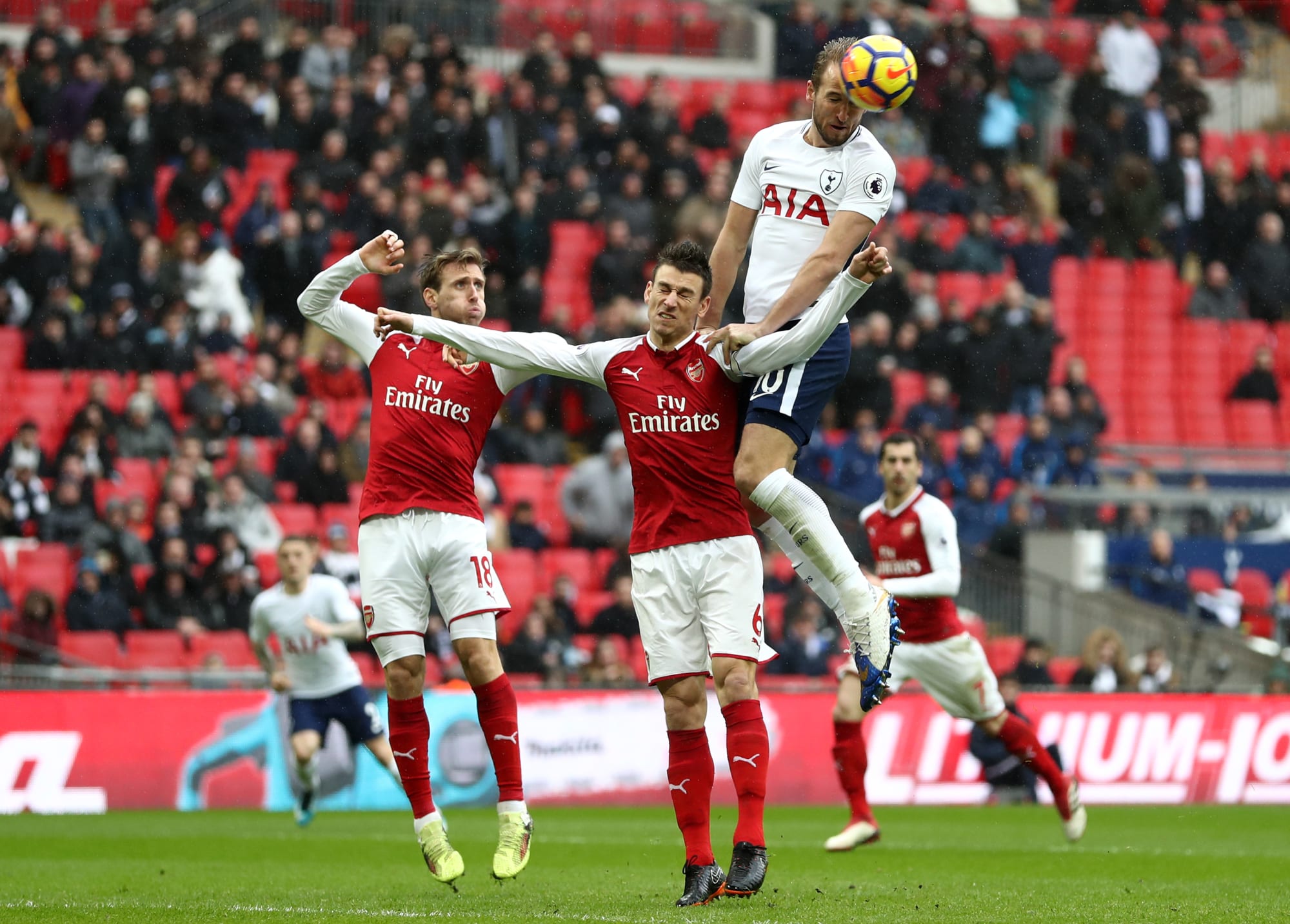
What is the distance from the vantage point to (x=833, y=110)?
325 inches

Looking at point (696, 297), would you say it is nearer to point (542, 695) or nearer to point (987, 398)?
point (542, 695)

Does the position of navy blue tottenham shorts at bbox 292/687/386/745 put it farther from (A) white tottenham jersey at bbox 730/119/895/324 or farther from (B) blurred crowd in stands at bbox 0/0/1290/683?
(A) white tottenham jersey at bbox 730/119/895/324

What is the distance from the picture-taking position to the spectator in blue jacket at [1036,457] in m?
21.4

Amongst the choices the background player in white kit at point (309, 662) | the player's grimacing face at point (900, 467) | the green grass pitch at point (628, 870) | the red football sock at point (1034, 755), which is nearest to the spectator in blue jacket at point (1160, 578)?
the green grass pitch at point (628, 870)

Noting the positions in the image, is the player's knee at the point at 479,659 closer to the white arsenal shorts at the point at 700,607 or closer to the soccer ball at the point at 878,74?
the white arsenal shorts at the point at 700,607

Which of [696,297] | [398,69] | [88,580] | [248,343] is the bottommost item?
[88,580]

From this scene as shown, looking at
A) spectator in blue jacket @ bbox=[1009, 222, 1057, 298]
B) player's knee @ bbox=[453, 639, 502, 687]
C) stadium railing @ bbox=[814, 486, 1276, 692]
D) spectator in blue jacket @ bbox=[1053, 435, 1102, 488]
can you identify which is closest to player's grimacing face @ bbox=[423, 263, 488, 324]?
player's knee @ bbox=[453, 639, 502, 687]

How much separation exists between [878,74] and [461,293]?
2187 mm

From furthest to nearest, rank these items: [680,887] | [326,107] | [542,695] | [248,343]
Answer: [326,107] → [248,343] → [542,695] → [680,887]

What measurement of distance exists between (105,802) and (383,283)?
7156 millimetres

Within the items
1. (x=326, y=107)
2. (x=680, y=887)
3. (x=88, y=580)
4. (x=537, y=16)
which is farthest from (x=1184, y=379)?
(x=680, y=887)

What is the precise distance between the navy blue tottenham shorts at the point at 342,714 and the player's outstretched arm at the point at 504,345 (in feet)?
19.0

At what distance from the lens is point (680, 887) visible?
870 centimetres

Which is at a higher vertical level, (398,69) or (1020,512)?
(398,69)
